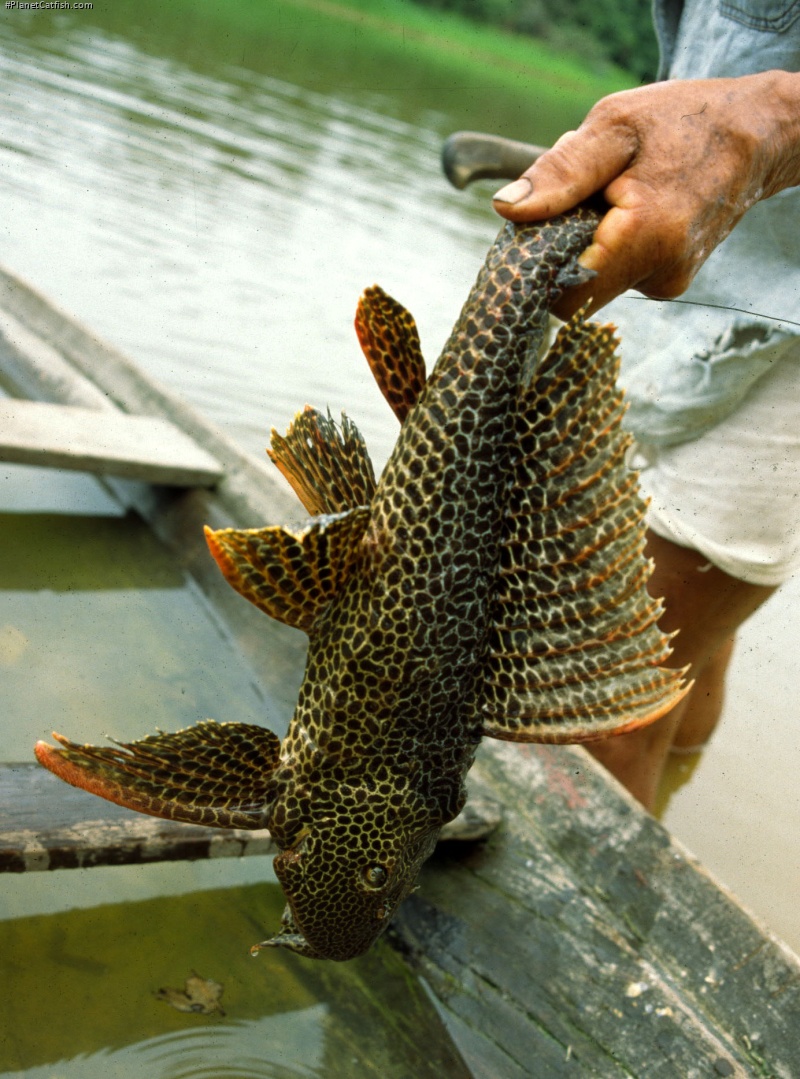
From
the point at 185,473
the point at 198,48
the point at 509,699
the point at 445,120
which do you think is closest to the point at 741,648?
the point at 185,473

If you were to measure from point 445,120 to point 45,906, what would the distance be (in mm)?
14555

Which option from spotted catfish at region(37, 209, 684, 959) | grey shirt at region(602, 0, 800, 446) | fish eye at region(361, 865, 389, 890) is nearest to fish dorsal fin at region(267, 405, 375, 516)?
spotted catfish at region(37, 209, 684, 959)

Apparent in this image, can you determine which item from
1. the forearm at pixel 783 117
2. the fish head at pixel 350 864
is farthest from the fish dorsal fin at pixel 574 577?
the forearm at pixel 783 117

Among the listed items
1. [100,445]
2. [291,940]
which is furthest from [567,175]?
[100,445]

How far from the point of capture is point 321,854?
1911 millimetres

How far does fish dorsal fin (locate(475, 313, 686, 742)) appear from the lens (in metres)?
1.75

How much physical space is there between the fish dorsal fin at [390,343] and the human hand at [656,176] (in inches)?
11.2

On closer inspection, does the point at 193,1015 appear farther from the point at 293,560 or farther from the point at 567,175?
the point at 567,175

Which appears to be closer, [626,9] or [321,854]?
[321,854]

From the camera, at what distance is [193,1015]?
248 centimetres

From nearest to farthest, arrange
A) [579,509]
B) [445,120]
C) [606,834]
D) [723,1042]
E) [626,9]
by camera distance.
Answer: [579,509] → [723,1042] → [606,834] → [626,9] → [445,120]

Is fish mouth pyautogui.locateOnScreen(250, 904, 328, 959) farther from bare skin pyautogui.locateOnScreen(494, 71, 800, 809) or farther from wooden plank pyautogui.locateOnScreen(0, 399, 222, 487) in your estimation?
wooden plank pyautogui.locateOnScreen(0, 399, 222, 487)

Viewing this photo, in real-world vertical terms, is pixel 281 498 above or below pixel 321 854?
below

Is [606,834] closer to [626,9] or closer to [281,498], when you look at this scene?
[281,498]
